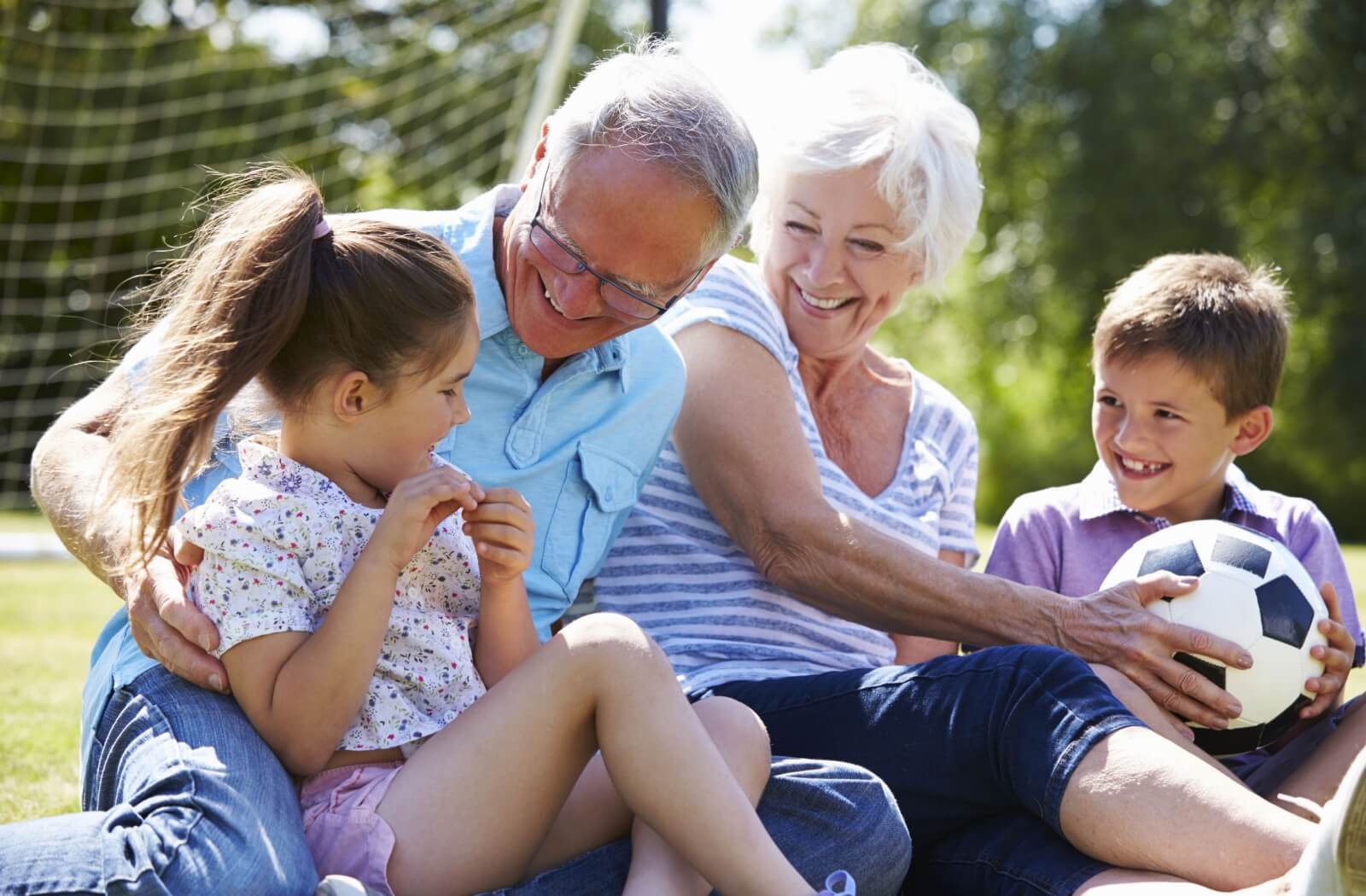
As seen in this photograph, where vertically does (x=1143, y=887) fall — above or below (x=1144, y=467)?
below

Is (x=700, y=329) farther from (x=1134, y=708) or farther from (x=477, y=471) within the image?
(x=1134, y=708)

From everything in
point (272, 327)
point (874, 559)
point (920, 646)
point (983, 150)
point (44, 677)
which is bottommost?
point (983, 150)

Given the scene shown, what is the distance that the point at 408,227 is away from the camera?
206cm

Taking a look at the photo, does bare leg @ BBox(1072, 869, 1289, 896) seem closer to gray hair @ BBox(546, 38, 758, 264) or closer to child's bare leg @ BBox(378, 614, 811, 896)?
child's bare leg @ BBox(378, 614, 811, 896)

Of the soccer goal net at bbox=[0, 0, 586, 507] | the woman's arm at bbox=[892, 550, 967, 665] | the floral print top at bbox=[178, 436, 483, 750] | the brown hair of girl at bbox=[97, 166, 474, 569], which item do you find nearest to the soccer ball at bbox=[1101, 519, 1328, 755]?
the woman's arm at bbox=[892, 550, 967, 665]

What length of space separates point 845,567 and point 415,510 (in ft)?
3.00

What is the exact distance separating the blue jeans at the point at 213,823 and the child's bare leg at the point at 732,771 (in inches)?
2.7

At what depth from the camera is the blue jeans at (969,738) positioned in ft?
6.84

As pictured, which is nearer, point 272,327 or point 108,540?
point 272,327

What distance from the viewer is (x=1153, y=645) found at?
238cm

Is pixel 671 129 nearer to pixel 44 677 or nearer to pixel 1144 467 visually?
pixel 1144 467

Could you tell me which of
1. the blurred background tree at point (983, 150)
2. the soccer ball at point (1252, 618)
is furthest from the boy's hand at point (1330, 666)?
the blurred background tree at point (983, 150)

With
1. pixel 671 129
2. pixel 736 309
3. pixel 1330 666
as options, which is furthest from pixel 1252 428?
pixel 671 129

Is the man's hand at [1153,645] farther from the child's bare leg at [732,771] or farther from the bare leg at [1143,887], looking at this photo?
the child's bare leg at [732,771]
